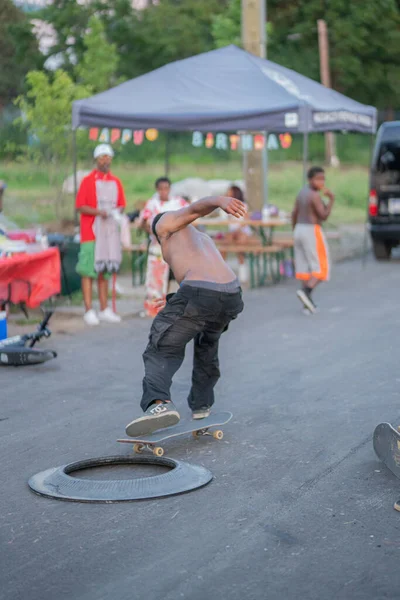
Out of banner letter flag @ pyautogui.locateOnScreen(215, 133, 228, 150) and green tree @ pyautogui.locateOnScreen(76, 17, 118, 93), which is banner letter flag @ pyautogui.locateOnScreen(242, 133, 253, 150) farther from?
green tree @ pyautogui.locateOnScreen(76, 17, 118, 93)

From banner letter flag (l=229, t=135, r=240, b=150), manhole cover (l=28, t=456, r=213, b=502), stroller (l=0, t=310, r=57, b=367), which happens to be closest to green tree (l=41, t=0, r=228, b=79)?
banner letter flag (l=229, t=135, r=240, b=150)

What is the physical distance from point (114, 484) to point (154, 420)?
2.15 feet

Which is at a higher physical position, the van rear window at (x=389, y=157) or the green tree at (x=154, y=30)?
the green tree at (x=154, y=30)

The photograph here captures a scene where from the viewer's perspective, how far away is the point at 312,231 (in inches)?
544

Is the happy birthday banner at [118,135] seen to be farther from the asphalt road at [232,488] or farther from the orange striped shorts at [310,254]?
the asphalt road at [232,488]

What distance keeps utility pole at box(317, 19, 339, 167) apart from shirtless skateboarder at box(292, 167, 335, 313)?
32.4 m

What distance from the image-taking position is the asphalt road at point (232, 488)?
473cm

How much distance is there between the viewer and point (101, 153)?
41.0 ft

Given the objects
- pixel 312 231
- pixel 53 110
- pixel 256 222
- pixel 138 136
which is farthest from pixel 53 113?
pixel 312 231

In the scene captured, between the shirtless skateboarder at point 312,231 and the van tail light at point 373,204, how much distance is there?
5738mm

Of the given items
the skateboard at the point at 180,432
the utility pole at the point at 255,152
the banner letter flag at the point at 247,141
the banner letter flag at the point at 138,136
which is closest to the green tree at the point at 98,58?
the utility pole at the point at 255,152

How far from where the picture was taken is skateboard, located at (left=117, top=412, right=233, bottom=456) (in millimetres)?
6742

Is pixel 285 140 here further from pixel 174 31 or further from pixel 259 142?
pixel 174 31

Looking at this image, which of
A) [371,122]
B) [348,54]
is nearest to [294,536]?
[371,122]
